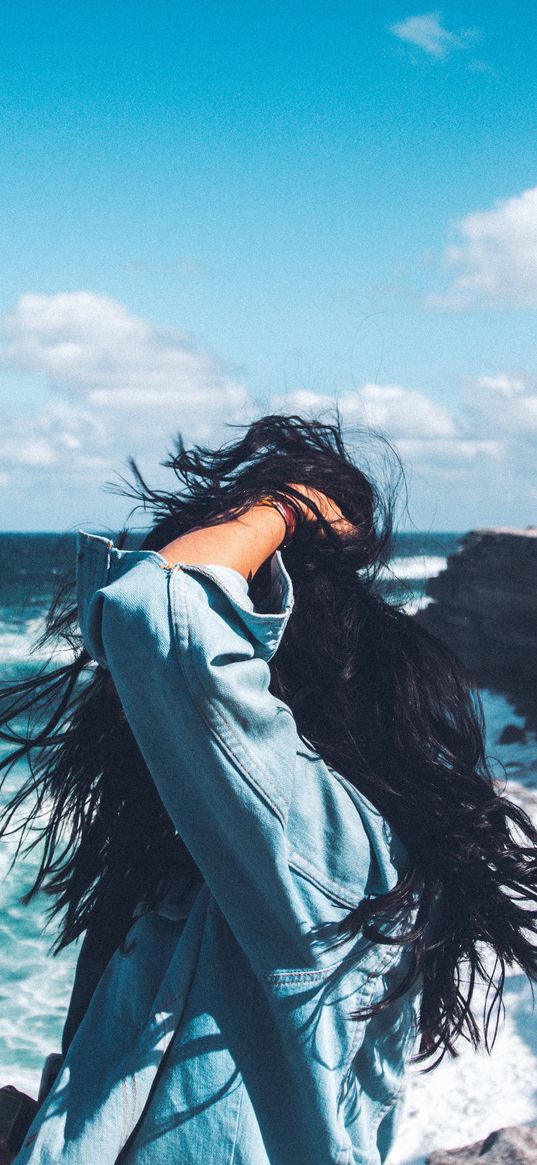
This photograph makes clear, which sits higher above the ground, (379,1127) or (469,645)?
(469,645)

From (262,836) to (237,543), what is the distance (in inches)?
17.1

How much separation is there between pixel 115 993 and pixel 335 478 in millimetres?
936

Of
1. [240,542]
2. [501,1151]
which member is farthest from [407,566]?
[501,1151]

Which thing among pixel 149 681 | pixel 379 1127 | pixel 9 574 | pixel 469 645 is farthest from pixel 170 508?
pixel 9 574

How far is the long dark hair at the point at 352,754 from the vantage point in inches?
54.1

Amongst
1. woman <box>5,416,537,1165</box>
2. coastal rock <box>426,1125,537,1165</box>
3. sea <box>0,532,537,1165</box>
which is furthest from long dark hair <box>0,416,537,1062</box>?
coastal rock <box>426,1125,537,1165</box>

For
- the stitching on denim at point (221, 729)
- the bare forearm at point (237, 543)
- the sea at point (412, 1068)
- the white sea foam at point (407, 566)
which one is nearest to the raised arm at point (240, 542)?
the bare forearm at point (237, 543)

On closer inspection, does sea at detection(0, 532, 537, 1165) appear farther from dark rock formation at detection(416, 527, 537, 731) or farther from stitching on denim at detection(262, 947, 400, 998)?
dark rock formation at detection(416, 527, 537, 731)

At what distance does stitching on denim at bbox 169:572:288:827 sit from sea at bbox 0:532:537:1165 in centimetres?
46

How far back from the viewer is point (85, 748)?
154 cm

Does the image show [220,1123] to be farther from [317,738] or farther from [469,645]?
[469,645]

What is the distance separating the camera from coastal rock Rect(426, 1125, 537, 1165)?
2855 millimetres

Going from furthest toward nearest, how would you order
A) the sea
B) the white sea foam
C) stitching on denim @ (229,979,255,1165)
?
the sea, the white sea foam, stitching on denim @ (229,979,255,1165)

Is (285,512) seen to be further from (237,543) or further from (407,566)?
(407,566)
